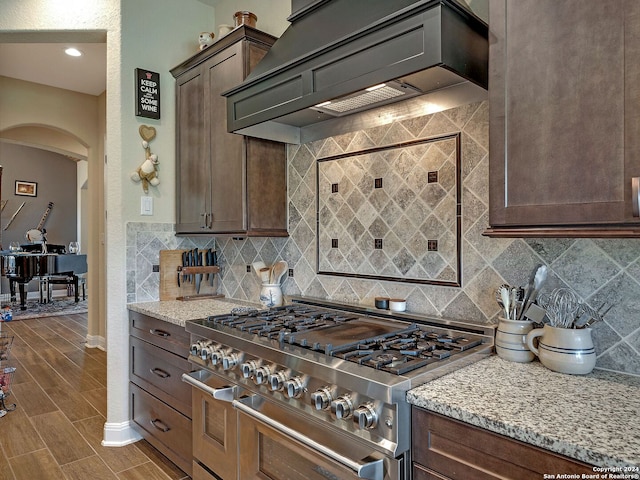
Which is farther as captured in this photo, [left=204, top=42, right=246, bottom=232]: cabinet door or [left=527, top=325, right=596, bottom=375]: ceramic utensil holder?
[left=204, top=42, right=246, bottom=232]: cabinet door

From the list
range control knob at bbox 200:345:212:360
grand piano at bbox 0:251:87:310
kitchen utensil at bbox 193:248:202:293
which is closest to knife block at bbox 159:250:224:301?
kitchen utensil at bbox 193:248:202:293

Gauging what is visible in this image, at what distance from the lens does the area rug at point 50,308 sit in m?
6.98

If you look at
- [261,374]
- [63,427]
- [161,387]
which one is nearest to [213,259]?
[161,387]

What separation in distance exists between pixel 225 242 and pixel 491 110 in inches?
85.8

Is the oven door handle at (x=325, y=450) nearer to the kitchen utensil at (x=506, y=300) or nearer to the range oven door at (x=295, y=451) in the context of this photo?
the range oven door at (x=295, y=451)

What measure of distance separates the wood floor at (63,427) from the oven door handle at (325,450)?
43.5 inches

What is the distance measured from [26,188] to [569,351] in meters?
11.1

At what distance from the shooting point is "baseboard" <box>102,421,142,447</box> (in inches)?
103

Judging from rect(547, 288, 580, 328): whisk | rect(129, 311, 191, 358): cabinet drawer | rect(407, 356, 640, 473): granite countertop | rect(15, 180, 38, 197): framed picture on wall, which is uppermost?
rect(15, 180, 38, 197): framed picture on wall

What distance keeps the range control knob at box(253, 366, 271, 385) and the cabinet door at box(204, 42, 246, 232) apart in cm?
98

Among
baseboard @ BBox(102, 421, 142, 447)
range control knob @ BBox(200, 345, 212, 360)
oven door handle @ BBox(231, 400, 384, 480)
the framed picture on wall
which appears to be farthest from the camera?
the framed picture on wall

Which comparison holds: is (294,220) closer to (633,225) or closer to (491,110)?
(491,110)

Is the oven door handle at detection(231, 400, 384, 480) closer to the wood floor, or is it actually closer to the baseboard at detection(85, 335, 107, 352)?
the wood floor

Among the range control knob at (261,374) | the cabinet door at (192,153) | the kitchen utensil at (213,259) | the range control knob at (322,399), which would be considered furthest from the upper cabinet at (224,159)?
the range control knob at (322,399)
